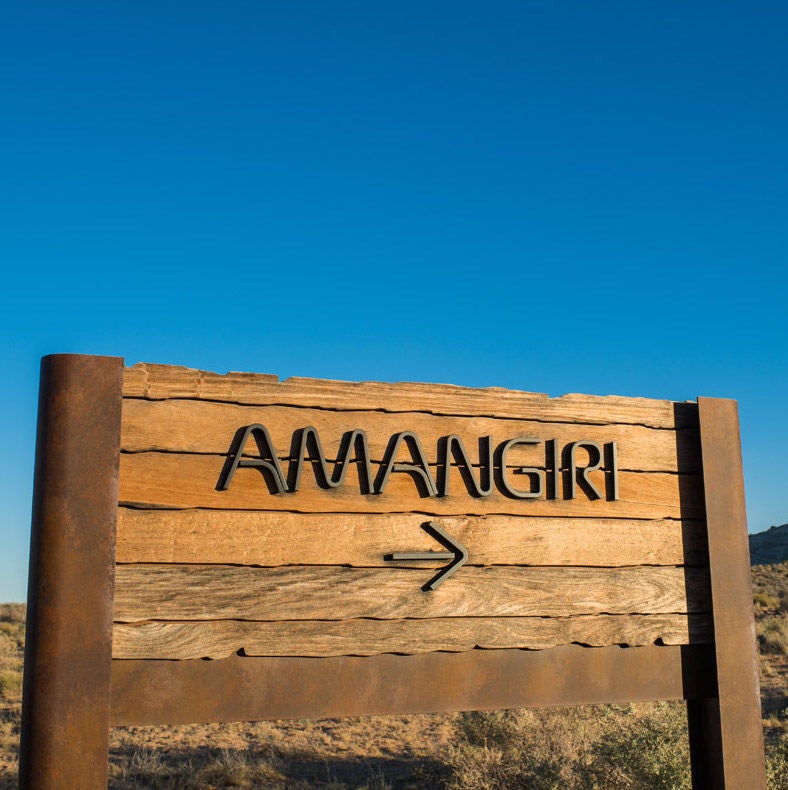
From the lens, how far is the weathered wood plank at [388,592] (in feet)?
12.7

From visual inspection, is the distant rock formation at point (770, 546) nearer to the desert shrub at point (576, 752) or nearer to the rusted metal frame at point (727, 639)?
the desert shrub at point (576, 752)

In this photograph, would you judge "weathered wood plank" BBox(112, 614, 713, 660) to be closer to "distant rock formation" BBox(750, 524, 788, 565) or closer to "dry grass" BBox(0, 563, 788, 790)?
"dry grass" BBox(0, 563, 788, 790)

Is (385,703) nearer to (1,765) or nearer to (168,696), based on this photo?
(168,696)

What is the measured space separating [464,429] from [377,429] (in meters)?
0.47

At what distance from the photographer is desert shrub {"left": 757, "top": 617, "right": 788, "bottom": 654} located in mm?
17922

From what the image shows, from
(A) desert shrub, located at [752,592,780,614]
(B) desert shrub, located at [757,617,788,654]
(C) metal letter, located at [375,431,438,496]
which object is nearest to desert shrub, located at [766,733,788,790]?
(C) metal letter, located at [375,431,438,496]

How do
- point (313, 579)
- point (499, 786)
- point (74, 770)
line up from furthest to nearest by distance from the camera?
point (499, 786) < point (313, 579) < point (74, 770)

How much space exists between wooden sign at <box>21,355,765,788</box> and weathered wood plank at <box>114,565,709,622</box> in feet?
0.03

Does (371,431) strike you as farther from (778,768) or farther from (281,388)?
(778,768)

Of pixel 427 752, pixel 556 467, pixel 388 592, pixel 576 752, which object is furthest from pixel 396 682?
pixel 427 752

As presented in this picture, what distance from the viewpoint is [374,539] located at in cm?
420

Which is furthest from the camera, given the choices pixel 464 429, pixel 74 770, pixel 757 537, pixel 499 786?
pixel 757 537

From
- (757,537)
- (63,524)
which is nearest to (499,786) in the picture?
(63,524)

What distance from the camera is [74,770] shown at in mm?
3584
